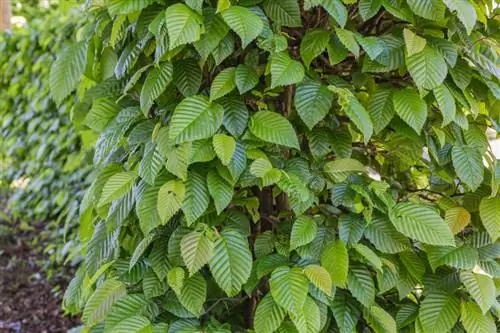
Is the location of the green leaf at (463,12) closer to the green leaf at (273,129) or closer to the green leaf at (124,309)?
the green leaf at (273,129)

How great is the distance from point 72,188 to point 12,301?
0.93 meters

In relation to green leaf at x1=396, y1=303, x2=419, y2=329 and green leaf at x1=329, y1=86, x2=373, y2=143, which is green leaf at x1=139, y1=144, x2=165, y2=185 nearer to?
green leaf at x1=329, y1=86, x2=373, y2=143

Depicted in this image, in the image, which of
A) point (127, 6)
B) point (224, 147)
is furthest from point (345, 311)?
point (127, 6)

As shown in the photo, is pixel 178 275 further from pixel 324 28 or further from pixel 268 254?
pixel 324 28

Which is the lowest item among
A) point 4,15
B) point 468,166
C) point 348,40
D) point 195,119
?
point 4,15

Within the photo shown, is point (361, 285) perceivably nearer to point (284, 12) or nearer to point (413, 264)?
point (413, 264)

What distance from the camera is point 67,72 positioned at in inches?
58.7

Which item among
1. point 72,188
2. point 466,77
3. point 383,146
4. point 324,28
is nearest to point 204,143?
point 324,28

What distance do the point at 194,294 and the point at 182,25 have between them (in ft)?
2.01

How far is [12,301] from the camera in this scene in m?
3.94

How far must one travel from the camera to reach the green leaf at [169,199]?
1.24 metres

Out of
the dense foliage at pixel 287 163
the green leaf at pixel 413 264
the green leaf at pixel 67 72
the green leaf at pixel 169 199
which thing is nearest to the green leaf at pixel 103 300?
the dense foliage at pixel 287 163

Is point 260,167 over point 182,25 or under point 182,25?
under

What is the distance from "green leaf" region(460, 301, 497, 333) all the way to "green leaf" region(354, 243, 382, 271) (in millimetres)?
277
